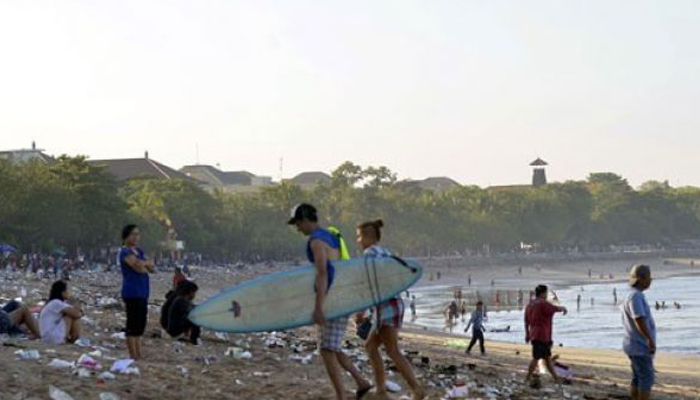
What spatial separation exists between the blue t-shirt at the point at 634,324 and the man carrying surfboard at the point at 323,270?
250 centimetres

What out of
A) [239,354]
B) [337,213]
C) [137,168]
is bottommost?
[239,354]

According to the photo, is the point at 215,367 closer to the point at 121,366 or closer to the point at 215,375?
the point at 215,375

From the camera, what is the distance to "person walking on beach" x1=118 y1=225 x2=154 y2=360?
10055 mm

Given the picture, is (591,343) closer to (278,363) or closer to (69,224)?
(278,363)

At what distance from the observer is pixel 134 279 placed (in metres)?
10.2

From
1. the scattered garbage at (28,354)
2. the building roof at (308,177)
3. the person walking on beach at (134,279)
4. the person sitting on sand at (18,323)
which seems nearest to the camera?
the scattered garbage at (28,354)

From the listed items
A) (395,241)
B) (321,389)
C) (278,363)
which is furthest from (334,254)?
(395,241)

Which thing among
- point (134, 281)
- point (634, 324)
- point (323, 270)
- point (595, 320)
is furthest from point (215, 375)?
point (595, 320)

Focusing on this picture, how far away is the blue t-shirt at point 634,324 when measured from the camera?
8.90m

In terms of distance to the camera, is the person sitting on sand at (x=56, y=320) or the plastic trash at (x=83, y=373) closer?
the plastic trash at (x=83, y=373)

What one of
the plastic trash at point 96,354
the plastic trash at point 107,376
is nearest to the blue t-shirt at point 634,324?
the plastic trash at point 107,376

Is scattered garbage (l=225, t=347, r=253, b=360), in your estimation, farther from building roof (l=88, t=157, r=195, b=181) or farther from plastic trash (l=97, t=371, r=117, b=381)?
building roof (l=88, t=157, r=195, b=181)

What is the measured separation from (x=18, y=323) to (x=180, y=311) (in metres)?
1.98

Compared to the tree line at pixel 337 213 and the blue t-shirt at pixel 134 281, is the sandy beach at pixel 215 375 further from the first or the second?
the tree line at pixel 337 213
